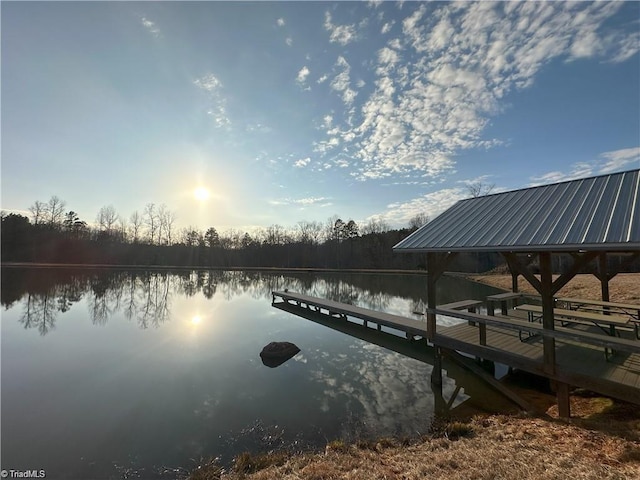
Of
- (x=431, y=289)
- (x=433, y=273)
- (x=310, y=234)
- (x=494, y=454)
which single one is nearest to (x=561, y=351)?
(x=431, y=289)

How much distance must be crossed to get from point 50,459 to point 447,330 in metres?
7.82

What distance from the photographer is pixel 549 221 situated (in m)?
5.41

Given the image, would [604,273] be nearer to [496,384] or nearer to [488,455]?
[496,384]

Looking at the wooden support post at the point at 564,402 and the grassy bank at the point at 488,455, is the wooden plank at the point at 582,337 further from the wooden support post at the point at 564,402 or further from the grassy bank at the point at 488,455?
the grassy bank at the point at 488,455

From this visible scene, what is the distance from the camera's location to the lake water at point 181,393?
4.52 metres

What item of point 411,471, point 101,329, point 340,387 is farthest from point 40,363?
point 411,471

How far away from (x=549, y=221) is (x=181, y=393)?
7.83 m

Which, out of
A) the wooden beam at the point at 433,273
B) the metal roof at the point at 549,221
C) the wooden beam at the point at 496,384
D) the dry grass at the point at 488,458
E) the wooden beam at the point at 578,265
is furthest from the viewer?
the wooden beam at the point at 433,273

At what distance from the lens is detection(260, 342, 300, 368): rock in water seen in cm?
821

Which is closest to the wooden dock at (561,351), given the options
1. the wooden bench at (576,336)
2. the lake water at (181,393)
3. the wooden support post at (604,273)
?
the wooden bench at (576,336)

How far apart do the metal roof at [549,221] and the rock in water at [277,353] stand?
14.3 ft

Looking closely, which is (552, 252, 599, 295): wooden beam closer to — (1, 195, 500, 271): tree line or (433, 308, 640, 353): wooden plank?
(433, 308, 640, 353): wooden plank

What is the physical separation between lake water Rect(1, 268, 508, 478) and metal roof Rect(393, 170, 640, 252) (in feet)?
10.7

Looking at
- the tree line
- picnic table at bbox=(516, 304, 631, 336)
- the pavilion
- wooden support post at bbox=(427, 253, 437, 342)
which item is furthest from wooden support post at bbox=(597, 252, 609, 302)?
the tree line
